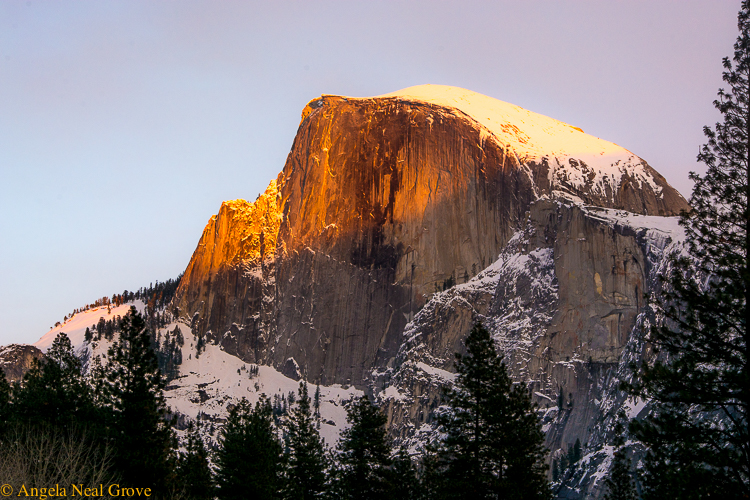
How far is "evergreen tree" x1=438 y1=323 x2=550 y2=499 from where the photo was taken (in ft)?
141

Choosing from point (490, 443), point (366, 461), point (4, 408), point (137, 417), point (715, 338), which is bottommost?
point (366, 461)

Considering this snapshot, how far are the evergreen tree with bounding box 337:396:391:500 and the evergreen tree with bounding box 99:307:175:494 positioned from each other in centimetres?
1382

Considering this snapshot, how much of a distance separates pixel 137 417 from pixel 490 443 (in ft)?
64.0

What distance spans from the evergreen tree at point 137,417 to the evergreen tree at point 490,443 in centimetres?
1544

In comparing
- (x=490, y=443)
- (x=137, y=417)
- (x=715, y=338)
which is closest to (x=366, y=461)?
(x=490, y=443)

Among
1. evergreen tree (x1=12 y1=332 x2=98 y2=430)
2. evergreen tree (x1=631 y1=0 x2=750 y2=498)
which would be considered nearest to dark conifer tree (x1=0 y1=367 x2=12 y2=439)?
evergreen tree (x1=12 y1=332 x2=98 y2=430)

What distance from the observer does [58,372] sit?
5872 cm

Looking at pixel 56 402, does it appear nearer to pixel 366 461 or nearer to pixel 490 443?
pixel 366 461

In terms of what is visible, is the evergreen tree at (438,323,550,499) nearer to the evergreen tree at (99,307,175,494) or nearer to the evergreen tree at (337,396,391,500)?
the evergreen tree at (337,396,391,500)

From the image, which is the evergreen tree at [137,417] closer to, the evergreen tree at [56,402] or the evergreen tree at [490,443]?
the evergreen tree at [56,402]

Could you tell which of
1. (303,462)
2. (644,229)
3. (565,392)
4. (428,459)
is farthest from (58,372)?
(644,229)

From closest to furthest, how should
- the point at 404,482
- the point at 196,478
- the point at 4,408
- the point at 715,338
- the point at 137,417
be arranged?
the point at 715,338 < the point at 137,417 < the point at 196,478 < the point at 4,408 < the point at 404,482

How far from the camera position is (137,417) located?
46.4 m

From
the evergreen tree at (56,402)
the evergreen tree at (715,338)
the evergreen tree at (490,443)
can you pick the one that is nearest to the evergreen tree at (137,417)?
the evergreen tree at (56,402)
